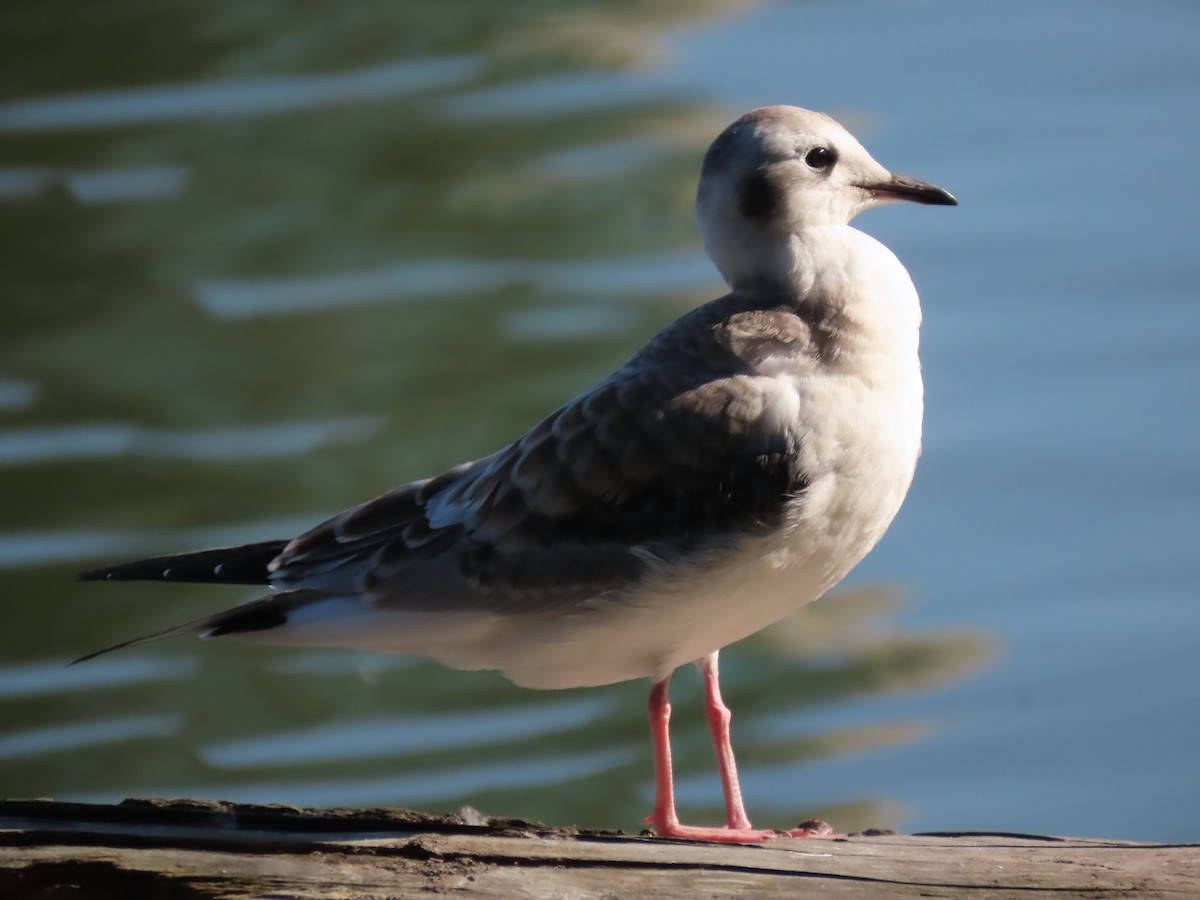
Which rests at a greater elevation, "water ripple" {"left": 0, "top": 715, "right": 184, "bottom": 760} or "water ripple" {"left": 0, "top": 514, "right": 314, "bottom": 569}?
"water ripple" {"left": 0, "top": 514, "right": 314, "bottom": 569}

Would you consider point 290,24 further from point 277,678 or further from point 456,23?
point 277,678

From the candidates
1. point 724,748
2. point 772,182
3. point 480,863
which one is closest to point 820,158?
point 772,182

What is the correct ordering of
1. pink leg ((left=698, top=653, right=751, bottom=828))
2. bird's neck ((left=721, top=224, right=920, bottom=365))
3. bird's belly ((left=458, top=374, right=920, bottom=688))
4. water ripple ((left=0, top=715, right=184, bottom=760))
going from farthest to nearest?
1. water ripple ((left=0, top=715, right=184, bottom=760))
2. pink leg ((left=698, top=653, right=751, bottom=828))
3. bird's neck ((left=721, top=224, right=920, bottom=365))
4. bird's belly ((left=458, top=374, right=920, bottom=688))

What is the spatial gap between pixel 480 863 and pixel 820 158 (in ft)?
6.39

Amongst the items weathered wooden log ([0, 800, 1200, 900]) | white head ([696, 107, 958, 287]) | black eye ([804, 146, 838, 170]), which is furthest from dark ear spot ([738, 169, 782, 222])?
weathered wooden log ([0, 800, 1200, 900])

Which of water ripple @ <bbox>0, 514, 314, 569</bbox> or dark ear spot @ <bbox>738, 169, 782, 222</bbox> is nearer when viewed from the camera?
dark ear spot @ <bbox>738, 169, 782, 222</bbox>

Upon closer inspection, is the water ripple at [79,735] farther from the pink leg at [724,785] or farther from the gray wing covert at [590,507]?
the pink leg at [724,785]

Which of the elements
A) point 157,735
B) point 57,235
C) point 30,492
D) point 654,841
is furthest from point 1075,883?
point 57,235

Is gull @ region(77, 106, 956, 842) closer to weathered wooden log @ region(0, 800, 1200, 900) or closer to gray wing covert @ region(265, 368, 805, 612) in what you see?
gray wing covert @ region(265, 368, 805, 612)

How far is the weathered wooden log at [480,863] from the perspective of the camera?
3498 millimetres

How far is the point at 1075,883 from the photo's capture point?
355cm

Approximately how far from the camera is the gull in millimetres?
4070

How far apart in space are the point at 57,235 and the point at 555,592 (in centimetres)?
821

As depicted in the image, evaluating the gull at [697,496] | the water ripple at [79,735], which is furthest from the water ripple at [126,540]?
the gull at [697,496]
